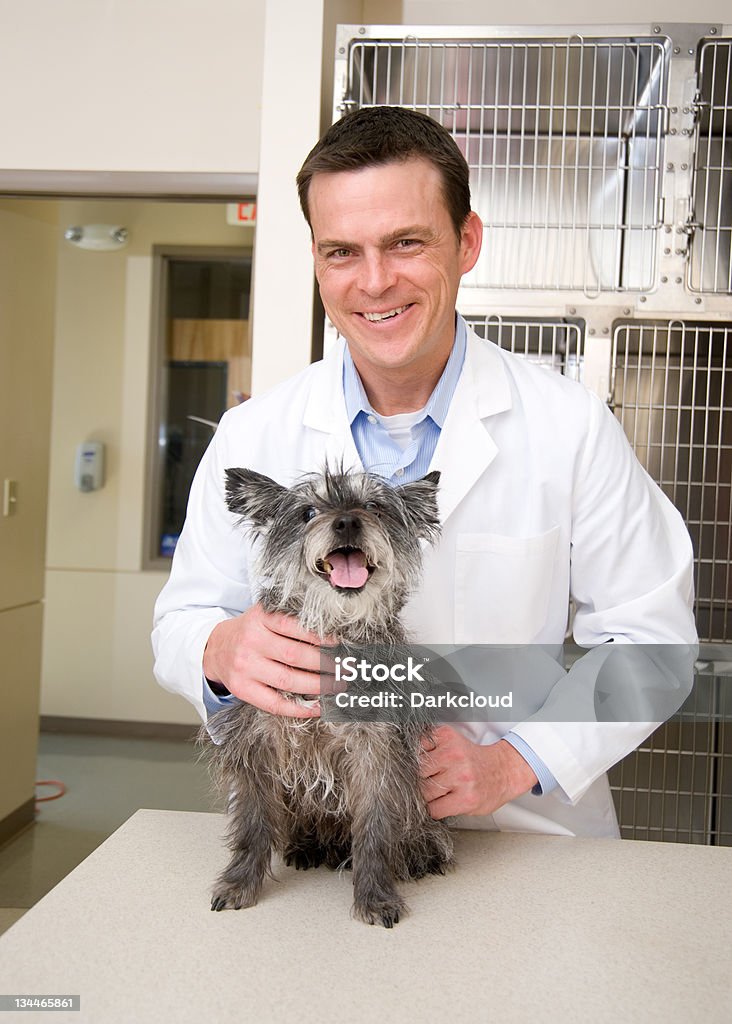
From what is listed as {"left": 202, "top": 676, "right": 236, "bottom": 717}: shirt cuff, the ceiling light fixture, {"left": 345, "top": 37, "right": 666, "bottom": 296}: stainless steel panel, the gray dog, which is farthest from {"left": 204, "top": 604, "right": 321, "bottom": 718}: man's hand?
the ceiling light fixture

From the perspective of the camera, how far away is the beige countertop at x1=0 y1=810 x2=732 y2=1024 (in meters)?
0.90

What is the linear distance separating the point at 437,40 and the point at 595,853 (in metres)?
2.18

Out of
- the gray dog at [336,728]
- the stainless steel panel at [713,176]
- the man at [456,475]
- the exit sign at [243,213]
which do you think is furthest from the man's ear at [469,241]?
the exit sign at [243,213]

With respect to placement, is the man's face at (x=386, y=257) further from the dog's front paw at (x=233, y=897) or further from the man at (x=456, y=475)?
the dog's front paw at (x=233, y=897)

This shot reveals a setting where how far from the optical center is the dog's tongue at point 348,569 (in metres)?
1.05

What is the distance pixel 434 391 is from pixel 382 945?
0.85m

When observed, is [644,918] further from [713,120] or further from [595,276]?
[713,120]

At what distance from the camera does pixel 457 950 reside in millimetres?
1021

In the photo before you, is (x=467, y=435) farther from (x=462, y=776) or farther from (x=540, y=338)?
(x=540, y=338)

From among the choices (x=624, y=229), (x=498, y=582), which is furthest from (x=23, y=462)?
(x=498, y=582)

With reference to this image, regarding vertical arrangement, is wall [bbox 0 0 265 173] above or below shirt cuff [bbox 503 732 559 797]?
above

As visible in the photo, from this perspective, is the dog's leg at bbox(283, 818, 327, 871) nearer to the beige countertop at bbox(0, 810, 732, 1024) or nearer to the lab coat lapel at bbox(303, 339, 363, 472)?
the beige countertop at bbox(0, 810, 732, 1024)

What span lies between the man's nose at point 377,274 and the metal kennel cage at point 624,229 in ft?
4.25

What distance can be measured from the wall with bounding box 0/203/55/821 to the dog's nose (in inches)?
138
